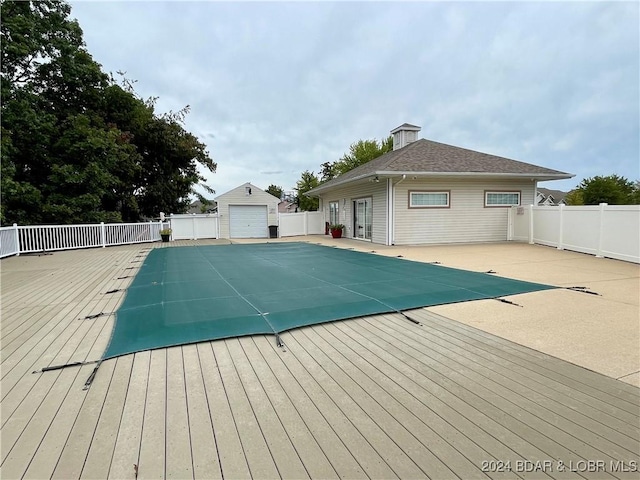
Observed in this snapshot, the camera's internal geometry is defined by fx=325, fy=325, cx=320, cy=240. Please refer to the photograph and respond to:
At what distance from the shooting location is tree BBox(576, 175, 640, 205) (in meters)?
23.9

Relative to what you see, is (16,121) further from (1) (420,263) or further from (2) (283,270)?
(1) (420,263)

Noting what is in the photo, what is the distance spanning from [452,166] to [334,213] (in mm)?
7145

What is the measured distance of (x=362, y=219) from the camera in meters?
14.5

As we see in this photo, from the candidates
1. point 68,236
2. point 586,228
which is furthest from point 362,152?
point 68,236

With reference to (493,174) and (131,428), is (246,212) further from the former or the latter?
(131,428)

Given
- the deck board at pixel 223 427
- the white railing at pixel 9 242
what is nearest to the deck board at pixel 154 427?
the deck board at pixel 223 427

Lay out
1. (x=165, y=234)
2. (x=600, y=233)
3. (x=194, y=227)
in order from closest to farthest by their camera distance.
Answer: (x=600, y=233) < (x=165, y=234) < (x=194, y=227)

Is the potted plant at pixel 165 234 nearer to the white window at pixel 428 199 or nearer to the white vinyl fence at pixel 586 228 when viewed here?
the white window at pixel 428 199

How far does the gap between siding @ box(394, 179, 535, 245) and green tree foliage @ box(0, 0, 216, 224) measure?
41.5 ft

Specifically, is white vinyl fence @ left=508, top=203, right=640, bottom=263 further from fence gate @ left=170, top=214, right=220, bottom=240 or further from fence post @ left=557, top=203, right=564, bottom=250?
fence gate @ left=170, top=214, right=220, bottom=240

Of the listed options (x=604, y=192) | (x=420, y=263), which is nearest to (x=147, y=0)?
(x=420, y=263)

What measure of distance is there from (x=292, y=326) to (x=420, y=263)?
16.7ft

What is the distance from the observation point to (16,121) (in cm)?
1204

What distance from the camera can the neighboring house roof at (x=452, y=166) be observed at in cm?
1171
